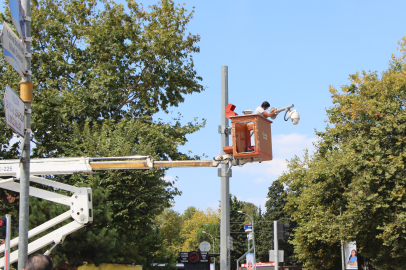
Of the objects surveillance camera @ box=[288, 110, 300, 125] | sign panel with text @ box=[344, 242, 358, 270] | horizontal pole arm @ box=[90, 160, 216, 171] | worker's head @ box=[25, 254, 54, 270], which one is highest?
surveillance camera @ box=[288, 110, 300, 125]

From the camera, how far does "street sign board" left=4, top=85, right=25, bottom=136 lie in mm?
5691

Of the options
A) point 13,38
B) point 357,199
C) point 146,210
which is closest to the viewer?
point 13,38

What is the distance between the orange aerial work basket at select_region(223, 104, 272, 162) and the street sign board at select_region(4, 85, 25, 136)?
165 inches

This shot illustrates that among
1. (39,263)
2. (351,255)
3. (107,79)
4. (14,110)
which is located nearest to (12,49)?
(14,110)

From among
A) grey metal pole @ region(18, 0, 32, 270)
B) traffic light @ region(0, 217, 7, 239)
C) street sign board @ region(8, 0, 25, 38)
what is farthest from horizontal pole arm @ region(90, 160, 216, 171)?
street sign board @ region(8, 0, 25, 38)

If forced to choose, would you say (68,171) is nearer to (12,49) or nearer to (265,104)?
(265,104)

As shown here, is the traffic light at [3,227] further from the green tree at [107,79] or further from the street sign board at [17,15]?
the green tree at [107,79]

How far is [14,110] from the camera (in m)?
5.91

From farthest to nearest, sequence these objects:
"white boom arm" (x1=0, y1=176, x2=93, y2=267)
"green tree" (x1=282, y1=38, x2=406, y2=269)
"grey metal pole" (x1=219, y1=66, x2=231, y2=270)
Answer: "green tree" (x1=282, y1=38, x2=406, y2=269)
"white boom arm" (x1=0, y1=176, x2=93, y2=267)
"grey metal pole" (x1=219, y1=66, x2=231, y2=270)

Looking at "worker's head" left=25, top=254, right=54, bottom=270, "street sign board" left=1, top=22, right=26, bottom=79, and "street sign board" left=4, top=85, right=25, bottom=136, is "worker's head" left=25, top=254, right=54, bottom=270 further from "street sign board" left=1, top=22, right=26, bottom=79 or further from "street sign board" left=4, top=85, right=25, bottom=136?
"street sign board" left=1, top=22, right=26, bottom=79

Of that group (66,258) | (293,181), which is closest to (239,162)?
(66,258)

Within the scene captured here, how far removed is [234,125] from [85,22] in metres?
22.0

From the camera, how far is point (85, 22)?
28.3 m

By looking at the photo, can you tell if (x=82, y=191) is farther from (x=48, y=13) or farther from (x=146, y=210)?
(x=48, y=13)
